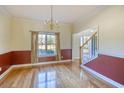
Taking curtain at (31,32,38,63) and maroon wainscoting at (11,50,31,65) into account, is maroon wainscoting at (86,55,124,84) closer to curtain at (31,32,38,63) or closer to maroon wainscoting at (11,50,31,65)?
curtain at (31,32,38,63)

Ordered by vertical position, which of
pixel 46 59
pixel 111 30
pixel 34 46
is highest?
pixel 111 30

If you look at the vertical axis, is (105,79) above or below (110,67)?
below

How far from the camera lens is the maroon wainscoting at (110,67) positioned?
9.73 feet

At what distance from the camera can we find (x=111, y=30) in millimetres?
3350

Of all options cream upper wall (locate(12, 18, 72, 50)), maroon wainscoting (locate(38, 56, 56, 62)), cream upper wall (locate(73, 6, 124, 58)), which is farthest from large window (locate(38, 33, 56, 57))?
cream upper wall (locate(73, 6, 124, 58))

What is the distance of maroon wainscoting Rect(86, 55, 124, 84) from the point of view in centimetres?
297

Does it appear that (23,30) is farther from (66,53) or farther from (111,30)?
(111,30)

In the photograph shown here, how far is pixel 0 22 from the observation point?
3.78 metres

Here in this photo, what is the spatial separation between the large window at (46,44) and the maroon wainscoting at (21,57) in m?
0.68

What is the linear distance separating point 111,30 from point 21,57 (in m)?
4.49

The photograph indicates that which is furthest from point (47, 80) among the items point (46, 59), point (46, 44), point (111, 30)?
point (46, 44)

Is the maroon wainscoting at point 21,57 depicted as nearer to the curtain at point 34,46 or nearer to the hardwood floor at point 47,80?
the curtain at point 34,46

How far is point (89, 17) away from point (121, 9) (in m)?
1.77
